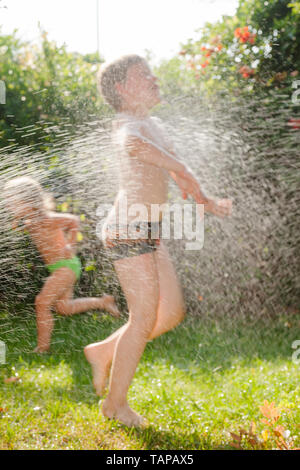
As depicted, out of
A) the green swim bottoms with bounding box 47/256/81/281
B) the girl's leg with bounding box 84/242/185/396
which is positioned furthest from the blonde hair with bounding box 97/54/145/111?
the green swim bottoms with bounding box 47/256/81/281

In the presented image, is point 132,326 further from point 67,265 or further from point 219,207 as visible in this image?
point 67,265

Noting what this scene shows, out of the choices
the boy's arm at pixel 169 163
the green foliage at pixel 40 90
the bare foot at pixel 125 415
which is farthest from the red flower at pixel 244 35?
the bare foot at pixel 125 415

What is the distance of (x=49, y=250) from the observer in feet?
10.1

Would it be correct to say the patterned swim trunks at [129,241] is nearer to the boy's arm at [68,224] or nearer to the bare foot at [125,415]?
the bare foot at [125,415]

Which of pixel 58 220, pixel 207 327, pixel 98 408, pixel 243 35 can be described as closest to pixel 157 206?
pixel 98 408

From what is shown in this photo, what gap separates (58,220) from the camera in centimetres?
307

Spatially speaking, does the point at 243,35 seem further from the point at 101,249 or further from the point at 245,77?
the point at 101,249

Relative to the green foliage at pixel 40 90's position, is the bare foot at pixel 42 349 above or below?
below

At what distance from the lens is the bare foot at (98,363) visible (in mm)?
2271

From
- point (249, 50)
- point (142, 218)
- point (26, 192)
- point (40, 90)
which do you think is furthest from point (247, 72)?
point (142, 218)

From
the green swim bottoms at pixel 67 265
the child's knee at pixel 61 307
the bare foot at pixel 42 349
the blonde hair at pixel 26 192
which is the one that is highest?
the blonde hair at pixel 26 192

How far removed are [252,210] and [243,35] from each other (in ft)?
3.82

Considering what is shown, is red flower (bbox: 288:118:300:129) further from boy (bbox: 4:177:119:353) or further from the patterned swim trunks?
the patterned swim trunks

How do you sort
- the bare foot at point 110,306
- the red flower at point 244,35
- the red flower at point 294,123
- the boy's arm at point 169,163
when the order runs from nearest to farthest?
the boy's arm at point 169,163 < the bare foot at point 110,306 < the red flower at point 294,123 < the red flower at point 244,35
